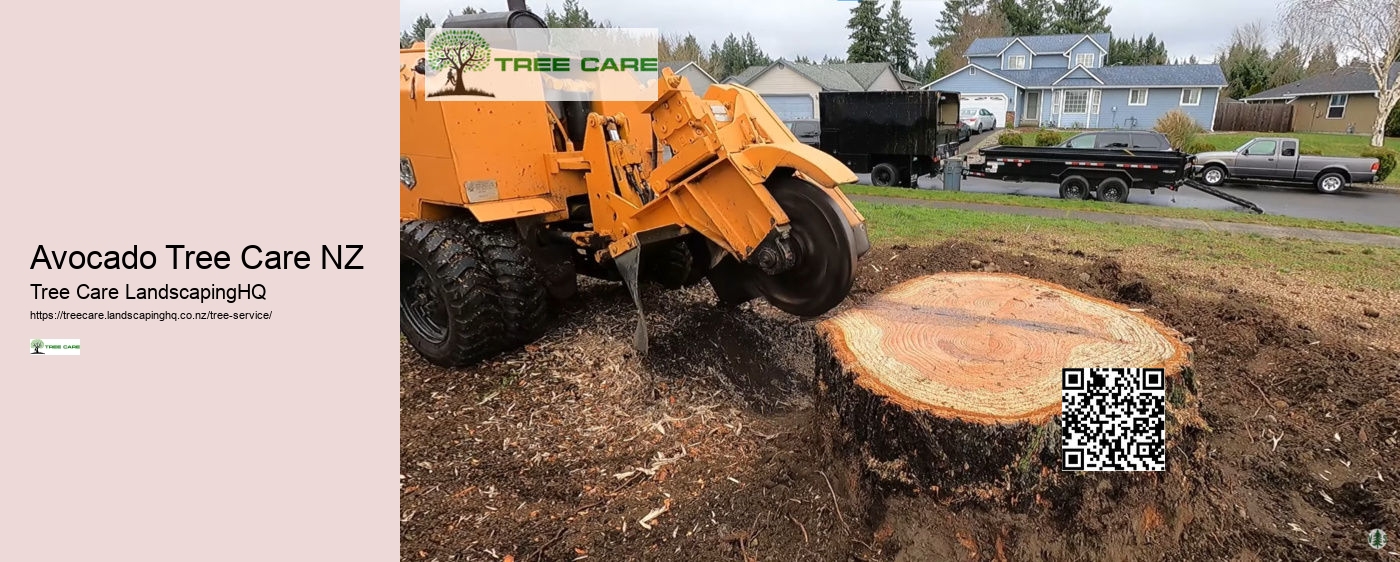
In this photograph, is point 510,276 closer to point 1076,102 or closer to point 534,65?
point 534,65

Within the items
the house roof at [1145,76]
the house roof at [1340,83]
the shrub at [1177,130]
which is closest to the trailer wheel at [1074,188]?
the shrub at [1177,130]

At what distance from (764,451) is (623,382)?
1059mm

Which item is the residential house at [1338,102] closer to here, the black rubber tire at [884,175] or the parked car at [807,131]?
the parked car at [807,131]

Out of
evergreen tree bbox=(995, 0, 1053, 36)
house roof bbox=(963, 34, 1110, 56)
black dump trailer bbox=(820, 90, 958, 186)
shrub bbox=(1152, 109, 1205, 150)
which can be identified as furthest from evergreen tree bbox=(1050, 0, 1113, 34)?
black dump trailer bbox=(820, 90, 958, 186)

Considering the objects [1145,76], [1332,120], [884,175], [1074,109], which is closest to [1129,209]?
[884,175]

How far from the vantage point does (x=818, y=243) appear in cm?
366

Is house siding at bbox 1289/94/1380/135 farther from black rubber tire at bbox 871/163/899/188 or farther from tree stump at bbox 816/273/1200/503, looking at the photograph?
tree stump at bbox 816/273/1200/503

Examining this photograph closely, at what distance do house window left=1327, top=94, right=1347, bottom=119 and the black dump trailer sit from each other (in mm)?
33604

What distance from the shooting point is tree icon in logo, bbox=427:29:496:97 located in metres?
4.18

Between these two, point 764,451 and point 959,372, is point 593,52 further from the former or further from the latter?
point 959,372

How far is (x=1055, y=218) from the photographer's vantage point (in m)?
10.6

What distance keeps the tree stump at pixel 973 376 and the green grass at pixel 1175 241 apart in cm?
502

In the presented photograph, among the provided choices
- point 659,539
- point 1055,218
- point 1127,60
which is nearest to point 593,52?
point 659,539

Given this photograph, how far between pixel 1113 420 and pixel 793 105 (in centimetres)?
3911
